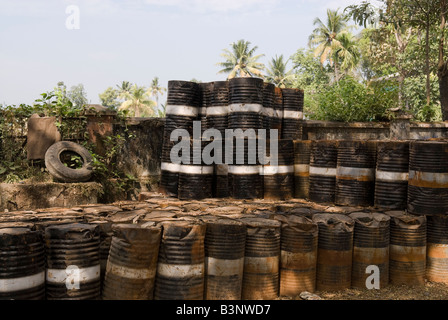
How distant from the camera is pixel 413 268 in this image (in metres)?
5.07

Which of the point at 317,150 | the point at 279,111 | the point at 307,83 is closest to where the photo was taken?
Answer: the point at 317,150

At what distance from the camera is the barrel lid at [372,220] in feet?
16.1

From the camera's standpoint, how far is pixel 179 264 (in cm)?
391

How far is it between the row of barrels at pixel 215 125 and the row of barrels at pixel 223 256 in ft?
5.37

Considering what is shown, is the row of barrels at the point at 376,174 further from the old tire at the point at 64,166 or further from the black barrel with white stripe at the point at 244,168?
the old tire at the point at 64,166

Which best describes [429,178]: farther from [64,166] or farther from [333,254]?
[64,166]

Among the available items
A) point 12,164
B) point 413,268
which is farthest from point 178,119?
point 413,268

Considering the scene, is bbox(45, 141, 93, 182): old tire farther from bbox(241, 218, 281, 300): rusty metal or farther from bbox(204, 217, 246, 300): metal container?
bbox(241, 218, 281, 300): rusty metal

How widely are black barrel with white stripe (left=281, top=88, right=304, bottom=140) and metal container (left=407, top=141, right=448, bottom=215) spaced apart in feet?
7.48

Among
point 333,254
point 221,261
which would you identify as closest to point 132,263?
point 221,261

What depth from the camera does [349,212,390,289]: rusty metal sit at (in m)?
4.90

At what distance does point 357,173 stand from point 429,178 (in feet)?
3.12

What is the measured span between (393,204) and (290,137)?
2.18m

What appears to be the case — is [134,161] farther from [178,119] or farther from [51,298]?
[51,298]
